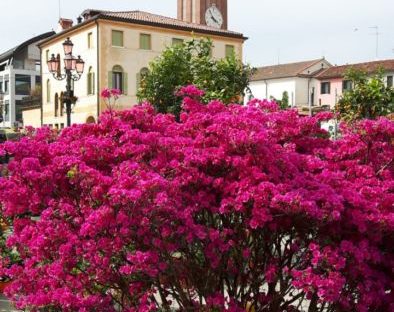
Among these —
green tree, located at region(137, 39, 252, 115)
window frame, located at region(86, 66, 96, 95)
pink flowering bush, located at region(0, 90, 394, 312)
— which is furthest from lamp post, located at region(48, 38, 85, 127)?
window frame, located at region(86, 66, 96, 95)

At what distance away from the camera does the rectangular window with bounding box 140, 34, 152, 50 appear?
39.3 metres

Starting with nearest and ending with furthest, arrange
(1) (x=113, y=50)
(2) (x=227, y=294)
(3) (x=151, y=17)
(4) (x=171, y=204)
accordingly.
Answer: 1. (4) (x=171, y=204)
2. (2) (x=227, y=294)
3. (1) (x=113, y=50)
4. (3) (x=151, y=17)

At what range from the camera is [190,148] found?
4016 millimetres

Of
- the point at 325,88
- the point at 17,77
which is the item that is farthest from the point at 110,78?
the point at 17,77

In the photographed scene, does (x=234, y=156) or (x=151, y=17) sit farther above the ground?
(x=151, y=17)

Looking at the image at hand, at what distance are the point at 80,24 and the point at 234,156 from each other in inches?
1448

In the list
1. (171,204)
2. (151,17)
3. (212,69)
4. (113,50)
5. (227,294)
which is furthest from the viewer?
(151,17)

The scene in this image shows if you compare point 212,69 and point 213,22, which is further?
point 213,22

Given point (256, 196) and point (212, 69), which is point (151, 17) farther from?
point (256, 196)

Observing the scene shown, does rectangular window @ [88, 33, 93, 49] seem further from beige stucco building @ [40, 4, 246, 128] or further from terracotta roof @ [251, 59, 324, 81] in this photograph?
terracotta roof @ [251, 59, 324, 81]

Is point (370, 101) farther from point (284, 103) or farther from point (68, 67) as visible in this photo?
point (68, 67)

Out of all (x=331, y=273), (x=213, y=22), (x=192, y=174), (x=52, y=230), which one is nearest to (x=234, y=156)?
(x=192, y=174)

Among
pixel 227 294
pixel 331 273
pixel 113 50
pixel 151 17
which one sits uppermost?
pixel 151 17

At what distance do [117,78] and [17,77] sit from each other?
114 feet
